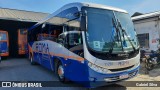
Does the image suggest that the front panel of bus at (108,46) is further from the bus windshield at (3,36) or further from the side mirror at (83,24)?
the bus windshield at (3,36)

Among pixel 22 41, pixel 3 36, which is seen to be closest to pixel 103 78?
pixel 3 36

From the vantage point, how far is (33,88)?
656cm

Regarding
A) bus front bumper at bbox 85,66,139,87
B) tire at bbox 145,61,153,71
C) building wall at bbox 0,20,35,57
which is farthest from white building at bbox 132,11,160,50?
building wall at bbox 0,20,35,57

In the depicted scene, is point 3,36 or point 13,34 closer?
point 3,36

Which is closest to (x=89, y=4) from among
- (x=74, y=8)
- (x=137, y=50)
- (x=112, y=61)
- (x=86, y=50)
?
(x=74, y=8)

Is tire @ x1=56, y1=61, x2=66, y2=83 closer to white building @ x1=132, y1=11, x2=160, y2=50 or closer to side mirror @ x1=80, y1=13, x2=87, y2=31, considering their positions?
side mirror @ x1=80, y1=13, x2=87, y2=31

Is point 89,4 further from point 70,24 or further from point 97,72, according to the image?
point 97,72

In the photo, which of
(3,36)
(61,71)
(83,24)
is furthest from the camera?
(3,36)

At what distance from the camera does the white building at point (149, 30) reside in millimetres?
11328

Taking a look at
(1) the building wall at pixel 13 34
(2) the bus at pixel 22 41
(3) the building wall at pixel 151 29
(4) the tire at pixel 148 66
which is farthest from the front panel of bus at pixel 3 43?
(4) the tire at pixel 148 66

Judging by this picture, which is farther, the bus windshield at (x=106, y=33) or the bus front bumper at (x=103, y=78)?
the bus windshield at (x=106, y=33)

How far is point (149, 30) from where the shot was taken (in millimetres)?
11867

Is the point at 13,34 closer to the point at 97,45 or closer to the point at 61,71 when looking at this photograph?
the point at 61,71

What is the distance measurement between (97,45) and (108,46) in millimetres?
368
